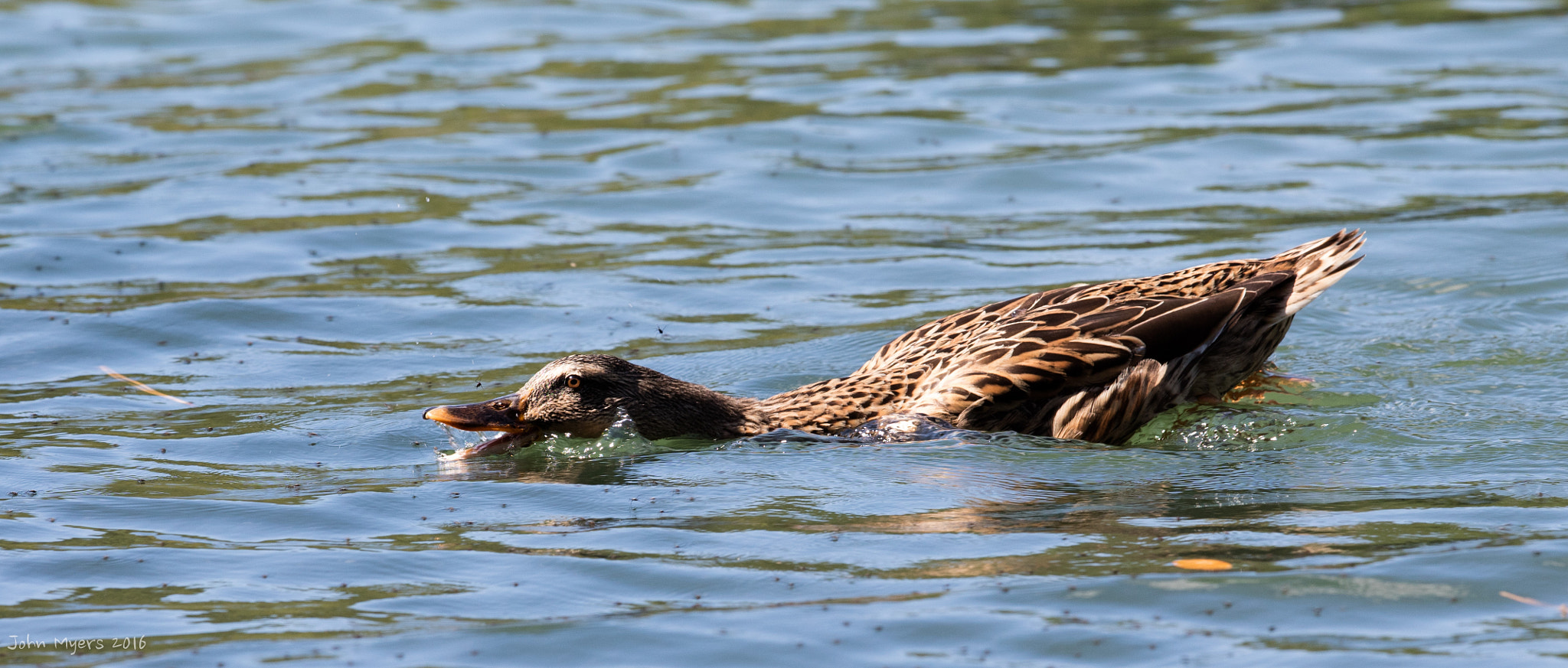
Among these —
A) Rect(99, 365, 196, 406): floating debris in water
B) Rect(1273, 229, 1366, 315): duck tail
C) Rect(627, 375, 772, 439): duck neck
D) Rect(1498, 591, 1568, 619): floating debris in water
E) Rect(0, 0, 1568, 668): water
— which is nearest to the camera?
Rect(1498, 591, 1568, 619): floating debris in water

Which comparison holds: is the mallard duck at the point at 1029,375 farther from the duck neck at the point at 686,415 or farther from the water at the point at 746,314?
the water at the point at 746,314

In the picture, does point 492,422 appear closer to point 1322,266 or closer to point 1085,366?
point 1085,366

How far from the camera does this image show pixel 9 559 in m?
6.82

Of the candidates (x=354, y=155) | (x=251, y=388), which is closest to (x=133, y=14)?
(x=354, y=155)

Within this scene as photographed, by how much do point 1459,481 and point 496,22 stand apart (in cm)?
1623

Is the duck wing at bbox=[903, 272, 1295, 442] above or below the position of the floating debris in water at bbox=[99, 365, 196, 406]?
above

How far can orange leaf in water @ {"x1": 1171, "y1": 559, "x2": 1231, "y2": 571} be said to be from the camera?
6.27 m

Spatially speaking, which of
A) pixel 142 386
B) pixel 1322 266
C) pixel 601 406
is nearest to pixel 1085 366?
pixel 1322 266

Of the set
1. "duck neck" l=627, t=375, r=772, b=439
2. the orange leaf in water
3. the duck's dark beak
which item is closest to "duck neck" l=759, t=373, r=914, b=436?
"duck neck" l=627, t=375, r=772, b=439

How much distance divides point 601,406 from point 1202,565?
3384 millimetres

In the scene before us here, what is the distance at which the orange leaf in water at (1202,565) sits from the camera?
627cm

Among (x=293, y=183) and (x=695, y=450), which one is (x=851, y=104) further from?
(x=695, y=450)

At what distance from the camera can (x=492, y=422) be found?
8.45 metres

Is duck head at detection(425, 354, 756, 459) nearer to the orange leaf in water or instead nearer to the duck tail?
the duck tail
